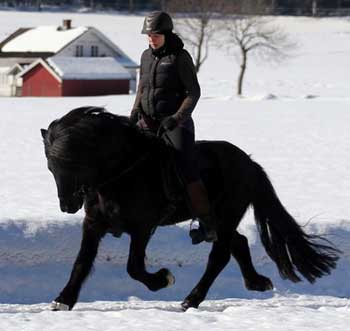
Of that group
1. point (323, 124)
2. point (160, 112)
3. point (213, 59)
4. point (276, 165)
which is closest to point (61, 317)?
point (160, 112)

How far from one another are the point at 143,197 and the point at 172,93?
822mm

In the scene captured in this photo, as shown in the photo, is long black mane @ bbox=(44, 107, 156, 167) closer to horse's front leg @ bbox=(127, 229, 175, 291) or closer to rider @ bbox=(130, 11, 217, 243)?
rider @ bbox=(130, 11, 217, 243)

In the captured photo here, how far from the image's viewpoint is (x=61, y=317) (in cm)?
579

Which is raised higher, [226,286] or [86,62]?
[226,286]

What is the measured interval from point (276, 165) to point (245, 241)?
26.6ft

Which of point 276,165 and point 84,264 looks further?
point 276,165

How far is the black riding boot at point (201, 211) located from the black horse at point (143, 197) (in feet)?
0.30

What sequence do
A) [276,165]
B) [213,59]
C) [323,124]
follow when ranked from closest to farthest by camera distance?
[276,165], [323,124], [213,59]

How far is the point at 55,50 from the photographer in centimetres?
6819

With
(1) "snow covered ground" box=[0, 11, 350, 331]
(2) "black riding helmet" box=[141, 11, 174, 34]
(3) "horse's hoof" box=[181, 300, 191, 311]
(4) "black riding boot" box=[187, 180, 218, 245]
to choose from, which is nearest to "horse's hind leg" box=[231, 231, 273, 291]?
(1) "snow covered ground" box=[0, 11, 350, 331]

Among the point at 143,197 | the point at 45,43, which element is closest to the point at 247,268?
the point at 143,197

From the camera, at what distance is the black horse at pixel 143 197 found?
259 inches

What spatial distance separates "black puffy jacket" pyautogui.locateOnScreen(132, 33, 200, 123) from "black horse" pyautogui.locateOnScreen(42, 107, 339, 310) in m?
0.24

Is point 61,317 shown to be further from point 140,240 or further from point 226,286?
point 226,286
